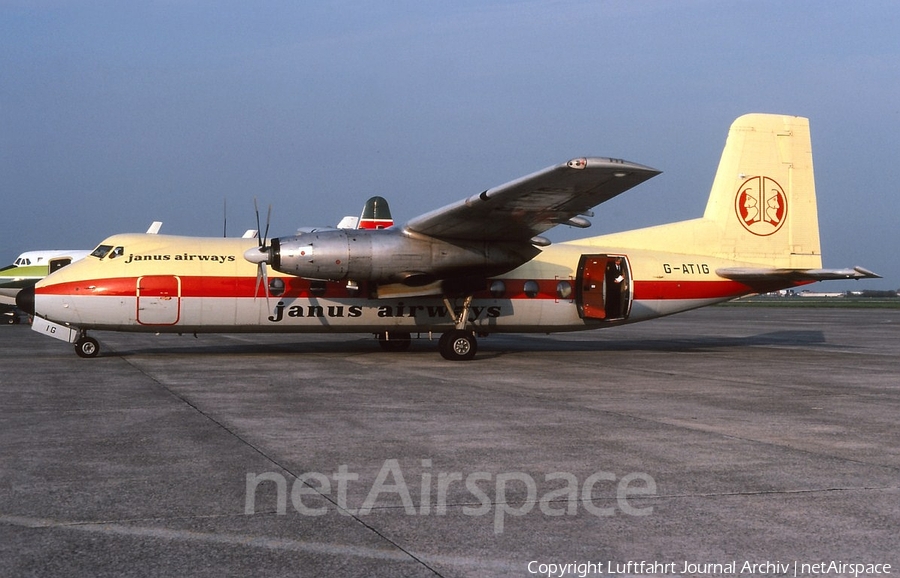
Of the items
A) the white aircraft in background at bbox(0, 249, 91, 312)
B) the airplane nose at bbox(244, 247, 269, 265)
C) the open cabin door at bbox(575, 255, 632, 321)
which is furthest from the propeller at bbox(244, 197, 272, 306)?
the white aircraft in background at bbox(0, 249, 91, 312)

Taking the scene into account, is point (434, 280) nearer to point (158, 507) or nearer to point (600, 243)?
point (600, 243)

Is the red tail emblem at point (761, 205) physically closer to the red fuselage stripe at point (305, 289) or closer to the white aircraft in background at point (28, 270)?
the red fuselage stripe at point (305, 289)

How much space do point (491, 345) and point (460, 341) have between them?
561 centimetres

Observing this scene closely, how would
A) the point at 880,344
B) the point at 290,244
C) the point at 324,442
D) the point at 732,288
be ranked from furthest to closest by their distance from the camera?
the point at 880,344, the point at 732,288, the point at 290,244, the point at 324,442

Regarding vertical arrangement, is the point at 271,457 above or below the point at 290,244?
below

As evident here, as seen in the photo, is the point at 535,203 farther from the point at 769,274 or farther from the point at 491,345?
the point at 491,345

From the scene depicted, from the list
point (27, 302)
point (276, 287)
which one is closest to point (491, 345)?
point (276, 287)

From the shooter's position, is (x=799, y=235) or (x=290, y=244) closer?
(x=290, y=244)

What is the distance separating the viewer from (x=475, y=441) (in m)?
8.92

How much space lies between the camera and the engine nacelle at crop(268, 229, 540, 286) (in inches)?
680

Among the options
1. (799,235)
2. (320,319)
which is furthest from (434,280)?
(799,235)

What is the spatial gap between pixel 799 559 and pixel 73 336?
17.4m

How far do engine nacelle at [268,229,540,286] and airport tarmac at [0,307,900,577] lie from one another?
2700 mm

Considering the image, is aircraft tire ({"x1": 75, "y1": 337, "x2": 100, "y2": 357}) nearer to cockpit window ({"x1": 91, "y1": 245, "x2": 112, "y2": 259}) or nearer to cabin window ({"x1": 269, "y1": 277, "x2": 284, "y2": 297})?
cockpit window ({"x1": 91, "y1": 245, "x2": 112, "y2": 259})
